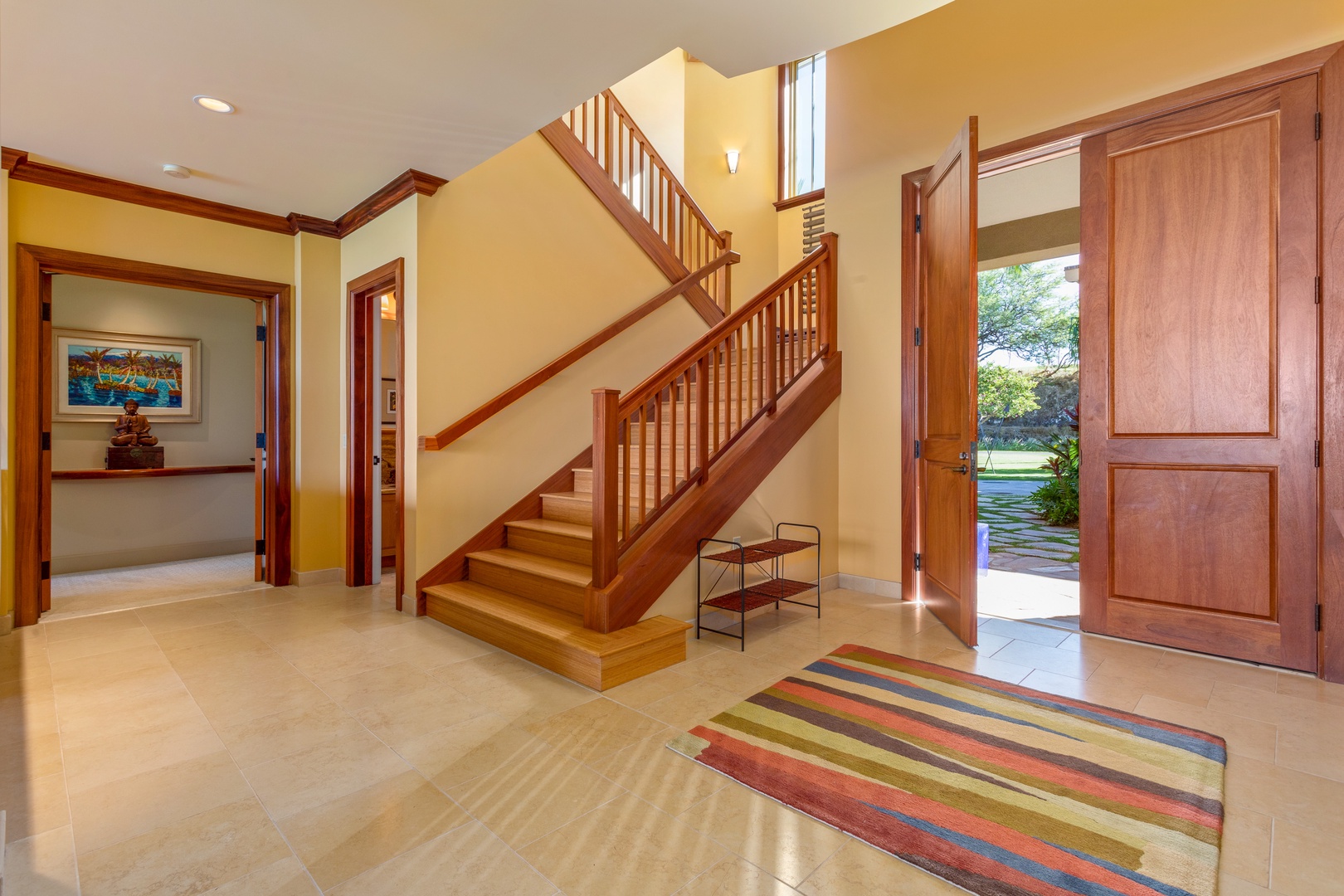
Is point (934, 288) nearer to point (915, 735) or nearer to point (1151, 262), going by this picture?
point (1151, 262)

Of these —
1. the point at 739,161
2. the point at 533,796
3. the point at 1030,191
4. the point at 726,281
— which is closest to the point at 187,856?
the point at 533,796

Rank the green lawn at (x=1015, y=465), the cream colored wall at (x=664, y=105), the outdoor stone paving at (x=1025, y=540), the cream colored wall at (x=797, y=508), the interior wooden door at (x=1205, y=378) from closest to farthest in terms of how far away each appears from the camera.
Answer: the interior wooden door at (x=1205, y=378) → the cream colored wall at (x=797, y=508) → the outdoor stone paving at (x=1025, y=540) → the cream colored wall at (x=664, y=105) → the green lawn at (x=1015, y=465)

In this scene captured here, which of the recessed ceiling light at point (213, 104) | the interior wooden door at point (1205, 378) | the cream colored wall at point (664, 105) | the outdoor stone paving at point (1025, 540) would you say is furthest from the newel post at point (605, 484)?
the cream colored wall at point (664, 105)

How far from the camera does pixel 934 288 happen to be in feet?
12.0

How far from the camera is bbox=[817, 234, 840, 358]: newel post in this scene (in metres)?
4.23

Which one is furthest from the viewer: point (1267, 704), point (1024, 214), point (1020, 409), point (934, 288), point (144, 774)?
point (1020, 409)

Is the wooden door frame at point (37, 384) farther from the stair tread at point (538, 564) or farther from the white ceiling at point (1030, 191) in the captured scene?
the white ceiling at point (1030, 191)

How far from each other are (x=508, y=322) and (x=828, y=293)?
6.79ft

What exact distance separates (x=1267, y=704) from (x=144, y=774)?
12.6 feet

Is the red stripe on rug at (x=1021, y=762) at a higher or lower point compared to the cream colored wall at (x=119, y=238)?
lower

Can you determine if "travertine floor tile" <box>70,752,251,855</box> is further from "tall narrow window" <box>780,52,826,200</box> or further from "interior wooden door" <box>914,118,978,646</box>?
"tall narrow window" <box>780,52,826,200</box>

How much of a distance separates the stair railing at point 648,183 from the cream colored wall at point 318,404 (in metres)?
1.99

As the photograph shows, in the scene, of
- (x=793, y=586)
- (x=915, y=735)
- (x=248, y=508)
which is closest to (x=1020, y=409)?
(x=793, y=586)

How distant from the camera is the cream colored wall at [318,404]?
175 inches
